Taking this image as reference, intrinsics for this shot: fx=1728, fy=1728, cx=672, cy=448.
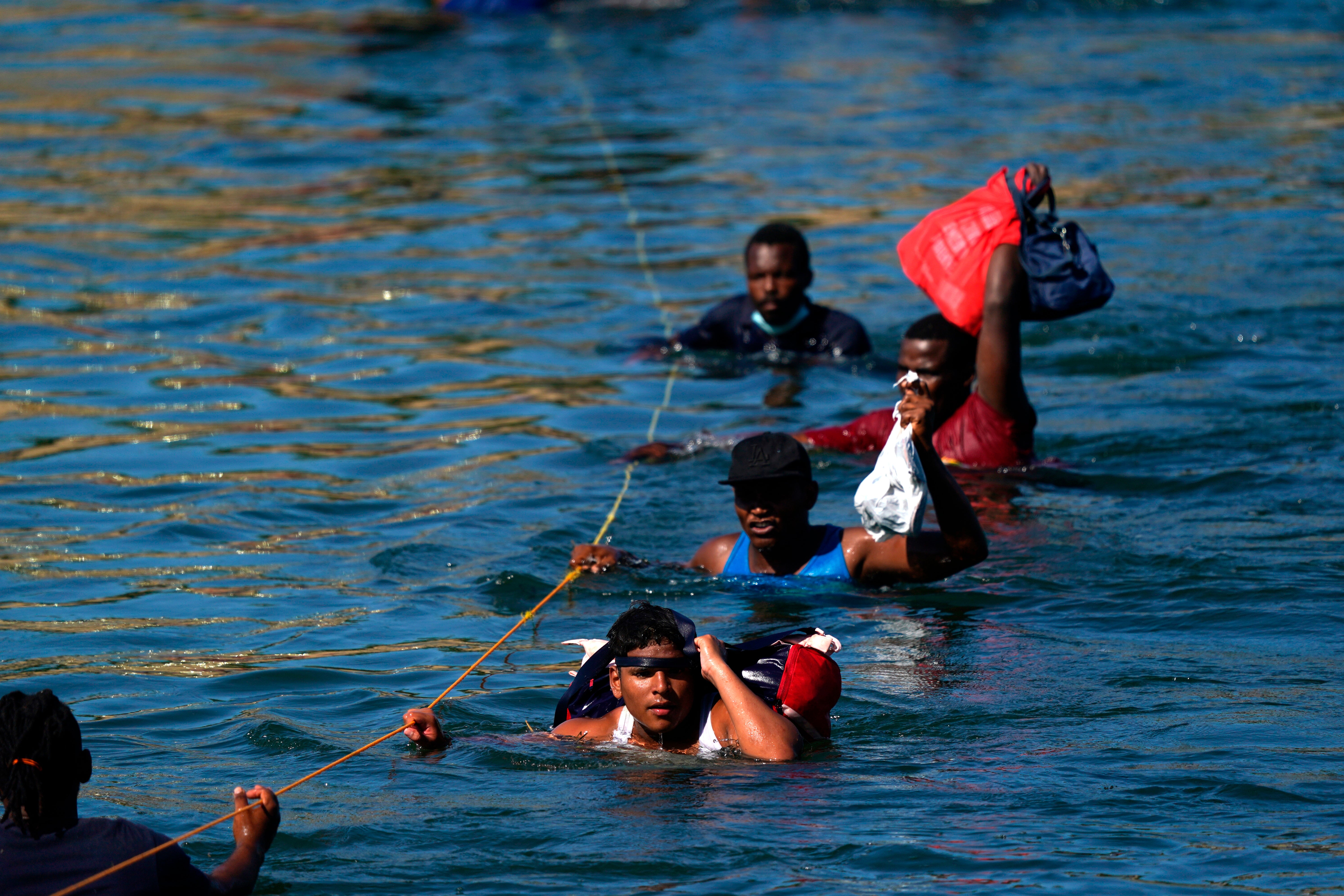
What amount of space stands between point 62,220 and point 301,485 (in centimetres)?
902

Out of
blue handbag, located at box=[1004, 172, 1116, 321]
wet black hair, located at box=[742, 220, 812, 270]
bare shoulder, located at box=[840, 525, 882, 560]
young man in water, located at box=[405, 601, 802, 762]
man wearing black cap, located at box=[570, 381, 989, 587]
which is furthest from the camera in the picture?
wet black hair, located at box=[742, 220, 812, 270]

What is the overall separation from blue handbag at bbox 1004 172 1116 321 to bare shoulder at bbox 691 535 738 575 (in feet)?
6.31

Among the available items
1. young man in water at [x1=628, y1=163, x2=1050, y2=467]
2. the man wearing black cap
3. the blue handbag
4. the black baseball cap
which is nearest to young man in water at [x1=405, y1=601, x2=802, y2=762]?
the man wearing black cap

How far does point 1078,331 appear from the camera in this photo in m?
13.6

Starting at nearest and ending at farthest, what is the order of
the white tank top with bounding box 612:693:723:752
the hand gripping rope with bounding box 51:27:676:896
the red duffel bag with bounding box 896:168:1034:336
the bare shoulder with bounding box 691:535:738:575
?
the hand gripping rope with bounding box 51:27:676:896 → the white tank top with bounding box 612:693:723:752 → the bare shoulder with bounding box 691:535:738:575 → the red duffel bag with bounding box 896:168:1034:336

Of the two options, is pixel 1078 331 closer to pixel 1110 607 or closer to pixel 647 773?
pixel 1110 607

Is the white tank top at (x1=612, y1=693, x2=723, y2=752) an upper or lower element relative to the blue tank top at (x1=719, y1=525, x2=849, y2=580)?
lower

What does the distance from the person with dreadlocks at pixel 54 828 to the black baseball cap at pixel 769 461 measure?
11.3ft

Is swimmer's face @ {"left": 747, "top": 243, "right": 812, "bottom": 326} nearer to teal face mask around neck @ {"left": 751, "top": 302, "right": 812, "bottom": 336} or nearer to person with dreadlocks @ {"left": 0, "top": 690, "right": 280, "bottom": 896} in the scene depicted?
teal face mask around neck @ {"left": 751, "top": 302, "right": 812, "bottom": 336}

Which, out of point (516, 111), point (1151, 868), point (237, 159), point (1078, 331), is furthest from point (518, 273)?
point (1151, 868)

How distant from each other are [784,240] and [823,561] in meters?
4.60

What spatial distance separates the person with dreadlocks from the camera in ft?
14.4

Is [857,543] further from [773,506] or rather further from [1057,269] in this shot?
[1057,269]

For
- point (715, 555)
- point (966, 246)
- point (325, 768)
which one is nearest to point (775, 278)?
point (966, 246)
